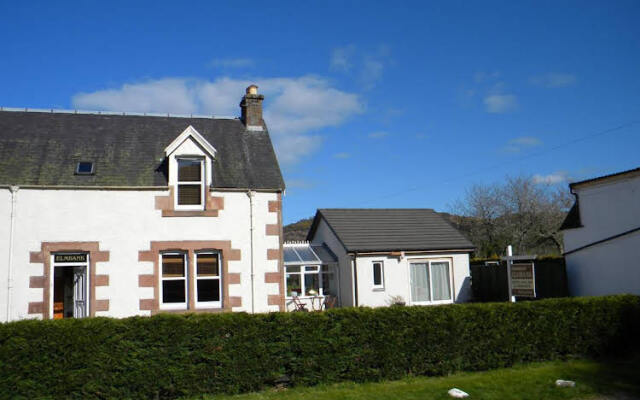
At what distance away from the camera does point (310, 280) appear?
24.9 metres

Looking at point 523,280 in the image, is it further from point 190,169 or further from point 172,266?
point 190,169

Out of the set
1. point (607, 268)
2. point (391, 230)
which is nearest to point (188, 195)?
point (391, 230)

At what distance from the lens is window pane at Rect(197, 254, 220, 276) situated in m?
17.4

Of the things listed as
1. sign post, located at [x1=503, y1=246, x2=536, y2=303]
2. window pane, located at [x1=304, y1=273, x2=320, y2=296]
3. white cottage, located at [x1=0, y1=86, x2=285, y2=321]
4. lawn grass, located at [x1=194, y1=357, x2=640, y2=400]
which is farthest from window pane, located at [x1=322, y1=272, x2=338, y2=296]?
lawn grass, located at [x1=194, y1=357, x2=640, y2=400]

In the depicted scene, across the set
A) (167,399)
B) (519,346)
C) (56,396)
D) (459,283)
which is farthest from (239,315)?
(459,283)

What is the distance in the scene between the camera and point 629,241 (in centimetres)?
1795

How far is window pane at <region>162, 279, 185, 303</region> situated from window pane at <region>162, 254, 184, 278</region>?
0.84 feet

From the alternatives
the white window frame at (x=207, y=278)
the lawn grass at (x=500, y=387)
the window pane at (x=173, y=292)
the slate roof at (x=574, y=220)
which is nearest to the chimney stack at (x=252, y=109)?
the white window frame at (x=207, y=278)

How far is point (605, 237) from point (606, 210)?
1.02m

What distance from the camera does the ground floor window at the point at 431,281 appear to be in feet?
79.9

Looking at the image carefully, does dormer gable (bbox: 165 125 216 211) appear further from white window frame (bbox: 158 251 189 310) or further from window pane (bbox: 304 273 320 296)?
window pane (bbox: 304 273 320 296)

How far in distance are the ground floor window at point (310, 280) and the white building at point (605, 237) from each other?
1041 cm

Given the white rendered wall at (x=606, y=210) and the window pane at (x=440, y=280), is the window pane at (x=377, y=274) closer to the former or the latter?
the window pane at (x=440, y=280)

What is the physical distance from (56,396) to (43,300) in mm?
7110
